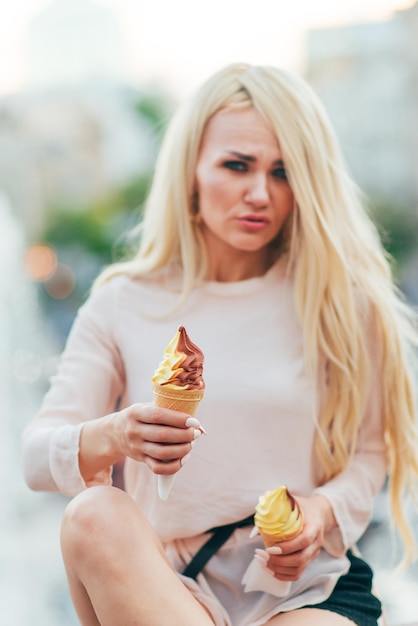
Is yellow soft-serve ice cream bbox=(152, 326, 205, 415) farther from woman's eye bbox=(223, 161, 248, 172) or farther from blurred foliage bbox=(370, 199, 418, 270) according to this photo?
blurred foliage bbox=(370, 199, 418, 270)

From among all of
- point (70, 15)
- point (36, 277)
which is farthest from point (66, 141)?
point (36, 277)

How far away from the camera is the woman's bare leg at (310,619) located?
1.05 meters

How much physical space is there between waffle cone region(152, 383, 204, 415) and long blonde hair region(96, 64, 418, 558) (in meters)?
0.34

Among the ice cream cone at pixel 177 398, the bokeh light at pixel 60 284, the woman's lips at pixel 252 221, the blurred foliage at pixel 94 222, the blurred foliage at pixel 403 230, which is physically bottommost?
the bokeh light at pixel 60 284

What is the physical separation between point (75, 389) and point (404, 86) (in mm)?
11384

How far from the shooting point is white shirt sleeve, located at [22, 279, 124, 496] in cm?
114

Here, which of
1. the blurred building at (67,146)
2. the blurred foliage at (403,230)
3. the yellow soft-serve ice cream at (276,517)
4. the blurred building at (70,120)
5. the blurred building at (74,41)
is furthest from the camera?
the blurred building at (74,41)

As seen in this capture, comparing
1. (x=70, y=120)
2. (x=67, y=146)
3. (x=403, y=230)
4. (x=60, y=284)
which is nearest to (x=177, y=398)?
(x=403, y=230)

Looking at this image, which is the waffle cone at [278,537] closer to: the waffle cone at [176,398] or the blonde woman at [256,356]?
the blonde woman at [256,356]

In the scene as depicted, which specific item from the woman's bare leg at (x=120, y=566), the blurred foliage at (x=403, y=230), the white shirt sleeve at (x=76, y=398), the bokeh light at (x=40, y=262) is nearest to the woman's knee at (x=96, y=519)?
the woman's bare leg at (x=120, y=566)

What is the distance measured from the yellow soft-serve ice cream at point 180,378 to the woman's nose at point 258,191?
37 cm

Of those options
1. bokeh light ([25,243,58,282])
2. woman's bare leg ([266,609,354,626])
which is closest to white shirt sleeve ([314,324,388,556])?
A: woman's bare leg ([266,609,354,626])

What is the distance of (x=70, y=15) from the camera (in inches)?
689

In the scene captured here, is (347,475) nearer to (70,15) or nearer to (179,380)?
(179,380)
